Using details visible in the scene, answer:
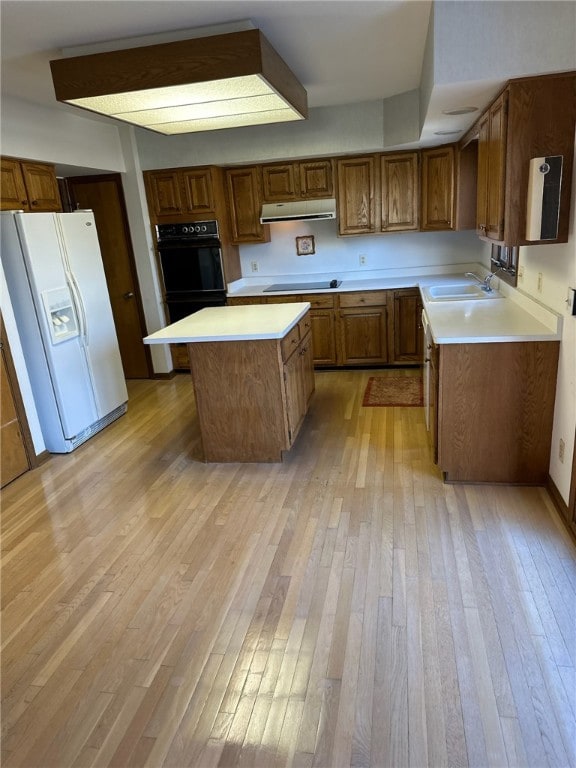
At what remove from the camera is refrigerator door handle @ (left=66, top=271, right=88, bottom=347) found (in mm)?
3902

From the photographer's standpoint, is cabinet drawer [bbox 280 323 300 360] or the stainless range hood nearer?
cabinet drawer [bbox 280 323 300 360]

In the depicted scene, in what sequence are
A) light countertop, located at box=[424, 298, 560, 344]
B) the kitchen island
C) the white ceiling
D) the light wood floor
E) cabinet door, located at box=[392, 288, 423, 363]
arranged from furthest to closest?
1. cabinet door, located at box=[392, 288, 423, 363]
2. the kitchen island
3. light countertop, located at box=[424, 298, 560, 344]
4. the white ceiling
5. the light wood floor

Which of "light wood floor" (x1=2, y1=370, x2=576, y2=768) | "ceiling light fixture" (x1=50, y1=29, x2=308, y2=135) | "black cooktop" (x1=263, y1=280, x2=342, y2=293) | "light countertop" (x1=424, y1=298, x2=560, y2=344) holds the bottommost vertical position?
"light wood floor" (x1=2, y1=370, x2=576, y2=768)

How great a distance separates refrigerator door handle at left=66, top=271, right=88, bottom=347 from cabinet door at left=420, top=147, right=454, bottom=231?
10.7 feet

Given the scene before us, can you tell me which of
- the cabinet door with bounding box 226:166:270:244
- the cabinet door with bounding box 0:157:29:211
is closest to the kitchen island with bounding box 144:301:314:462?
the cabinet door with bounding box 0:157:29:211

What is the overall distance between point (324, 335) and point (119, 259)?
2337mm

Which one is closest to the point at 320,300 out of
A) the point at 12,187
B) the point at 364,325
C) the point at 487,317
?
the point at 364,325

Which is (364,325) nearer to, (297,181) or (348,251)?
(348,251)

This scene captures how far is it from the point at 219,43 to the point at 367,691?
9.57 ft

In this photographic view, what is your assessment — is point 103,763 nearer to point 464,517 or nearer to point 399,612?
point 399,612

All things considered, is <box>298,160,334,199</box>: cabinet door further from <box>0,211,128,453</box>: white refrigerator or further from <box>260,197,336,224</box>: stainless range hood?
<box>0,211,128,453</box>: white refrigerator

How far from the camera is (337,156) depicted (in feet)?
16.1

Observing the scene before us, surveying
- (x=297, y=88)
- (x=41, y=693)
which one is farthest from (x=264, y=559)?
(x=297, y=88)

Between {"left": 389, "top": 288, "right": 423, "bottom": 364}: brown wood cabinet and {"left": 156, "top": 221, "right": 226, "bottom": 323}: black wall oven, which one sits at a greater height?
{"left": 156, "top": 221, "right": 226, "bottom": 323}: black wall oven
